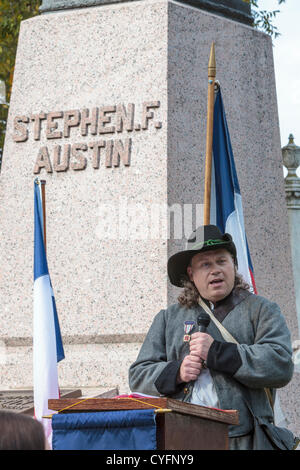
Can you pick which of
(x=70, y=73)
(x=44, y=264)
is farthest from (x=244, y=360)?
(x=70, y=73)

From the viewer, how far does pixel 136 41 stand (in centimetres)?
678

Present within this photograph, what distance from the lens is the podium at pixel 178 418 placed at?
146 inches

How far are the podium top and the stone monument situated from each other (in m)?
2.21

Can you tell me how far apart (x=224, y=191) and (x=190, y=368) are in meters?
1.76

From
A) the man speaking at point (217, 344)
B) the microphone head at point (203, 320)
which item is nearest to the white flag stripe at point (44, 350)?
the man speaking at point (217, 344)

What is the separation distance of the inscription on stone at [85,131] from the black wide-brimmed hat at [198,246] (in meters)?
1.76

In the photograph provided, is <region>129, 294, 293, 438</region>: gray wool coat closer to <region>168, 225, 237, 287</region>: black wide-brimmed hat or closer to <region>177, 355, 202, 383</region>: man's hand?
<region>177, 355, 202, 383</region>: man's hand

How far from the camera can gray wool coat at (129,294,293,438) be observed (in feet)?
14.4

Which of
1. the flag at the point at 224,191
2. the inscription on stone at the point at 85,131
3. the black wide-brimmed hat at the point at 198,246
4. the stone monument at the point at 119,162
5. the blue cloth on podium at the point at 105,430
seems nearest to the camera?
the blue cloth on podium at the point at 105,430

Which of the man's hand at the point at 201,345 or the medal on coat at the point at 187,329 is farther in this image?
the medal on coat at the point at 187,329

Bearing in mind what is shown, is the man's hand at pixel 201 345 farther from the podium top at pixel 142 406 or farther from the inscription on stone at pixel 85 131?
the inscription on stone at pixel 85 131

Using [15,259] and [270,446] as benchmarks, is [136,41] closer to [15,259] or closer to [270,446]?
[15,259]

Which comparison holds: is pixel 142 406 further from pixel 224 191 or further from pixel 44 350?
pixel 224 191

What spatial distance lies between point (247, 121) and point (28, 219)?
5.82 ft
